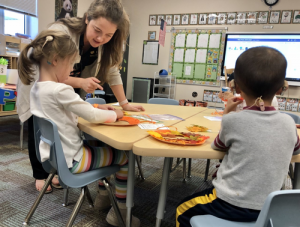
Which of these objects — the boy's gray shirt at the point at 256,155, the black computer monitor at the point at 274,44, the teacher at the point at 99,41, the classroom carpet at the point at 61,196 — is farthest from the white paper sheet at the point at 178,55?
the boy's gray shirt at the point at 256,155

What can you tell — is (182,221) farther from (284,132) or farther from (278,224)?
(284,132)

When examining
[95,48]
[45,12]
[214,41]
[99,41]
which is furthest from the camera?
[214,41]

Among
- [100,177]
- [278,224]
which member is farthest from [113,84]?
[278,224]

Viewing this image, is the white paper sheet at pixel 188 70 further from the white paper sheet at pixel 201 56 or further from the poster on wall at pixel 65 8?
the poster on wall at pixel 65 8

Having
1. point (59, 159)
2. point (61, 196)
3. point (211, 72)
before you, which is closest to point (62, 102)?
point (59, 159)

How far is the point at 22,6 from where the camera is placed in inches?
146

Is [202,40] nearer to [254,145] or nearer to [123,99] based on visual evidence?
[123,99]

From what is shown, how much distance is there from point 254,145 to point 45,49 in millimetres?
A: 934

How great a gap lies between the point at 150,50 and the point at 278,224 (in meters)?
4.98

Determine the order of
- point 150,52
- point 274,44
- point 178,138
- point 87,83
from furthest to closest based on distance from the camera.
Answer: point 150,52
point 274,44
point 87,83
point 178,138

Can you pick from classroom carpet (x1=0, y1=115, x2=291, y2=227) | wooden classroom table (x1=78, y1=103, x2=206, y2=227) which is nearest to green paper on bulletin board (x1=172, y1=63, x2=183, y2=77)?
classroom carpet (x1=0, y1=115, x2=291, y2=227)

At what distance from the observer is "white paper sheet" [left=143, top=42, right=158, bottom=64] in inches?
205

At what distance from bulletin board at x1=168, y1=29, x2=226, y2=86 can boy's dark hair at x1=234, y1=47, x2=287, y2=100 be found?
4.01 meters

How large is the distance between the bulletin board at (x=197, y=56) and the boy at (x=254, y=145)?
4.02 meters
